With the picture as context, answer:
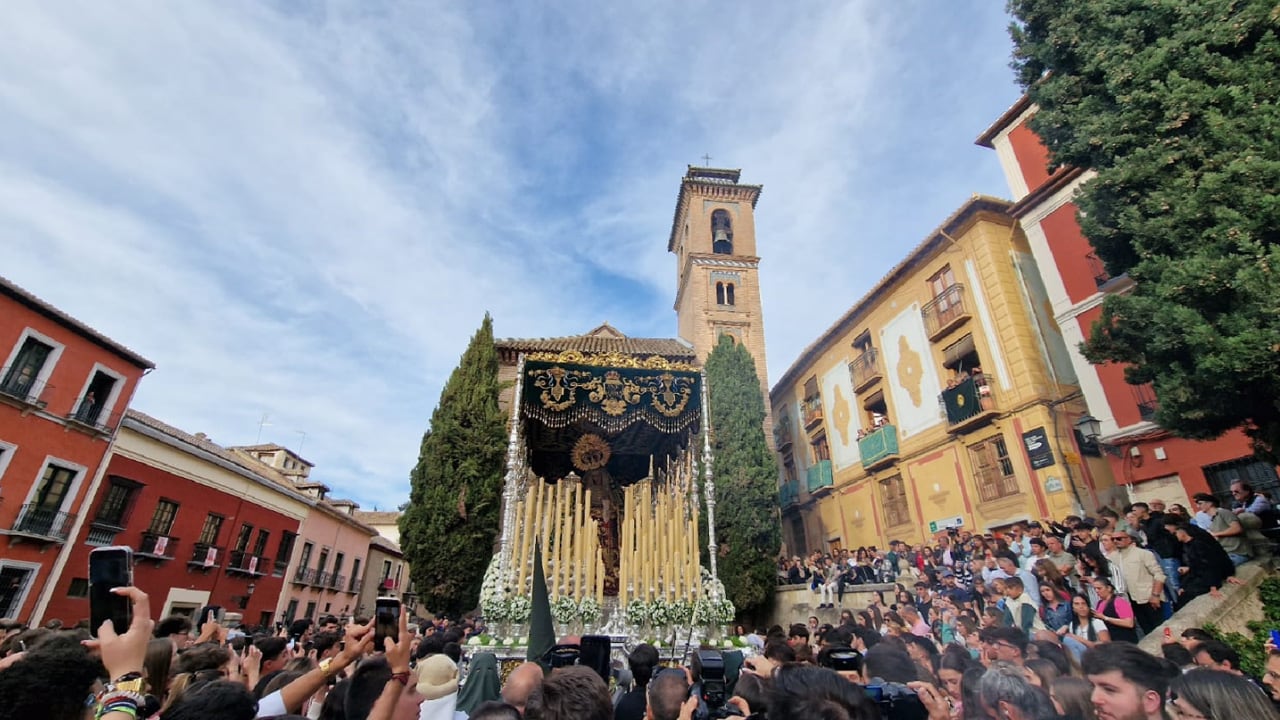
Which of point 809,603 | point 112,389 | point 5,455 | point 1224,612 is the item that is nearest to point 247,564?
point 112,389

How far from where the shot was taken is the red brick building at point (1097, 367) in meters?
9.77

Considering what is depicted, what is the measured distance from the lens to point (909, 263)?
1585 centimetres

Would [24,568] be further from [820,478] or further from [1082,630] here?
[820,478]

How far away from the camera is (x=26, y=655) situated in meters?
1.58

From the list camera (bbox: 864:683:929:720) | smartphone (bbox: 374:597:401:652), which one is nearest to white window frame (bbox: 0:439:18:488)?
smartphone (bbox: 374:597:401:652)

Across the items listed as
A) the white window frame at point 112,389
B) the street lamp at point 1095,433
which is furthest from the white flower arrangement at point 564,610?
the white window frame at point 112,389

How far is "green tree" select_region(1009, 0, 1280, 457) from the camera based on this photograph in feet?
18.5

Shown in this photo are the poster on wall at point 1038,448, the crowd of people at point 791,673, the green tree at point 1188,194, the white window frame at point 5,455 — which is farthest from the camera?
the white window frame at point 5,455

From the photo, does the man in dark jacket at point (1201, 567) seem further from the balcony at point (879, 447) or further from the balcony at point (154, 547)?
the balcony at point (154, 547)

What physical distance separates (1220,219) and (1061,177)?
7198 millimetres

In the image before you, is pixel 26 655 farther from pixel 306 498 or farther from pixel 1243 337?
pixel 306 498

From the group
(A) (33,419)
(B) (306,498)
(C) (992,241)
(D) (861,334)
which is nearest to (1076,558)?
(C) (992,241)

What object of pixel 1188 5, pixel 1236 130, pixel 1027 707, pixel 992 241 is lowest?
pixel 1027 707

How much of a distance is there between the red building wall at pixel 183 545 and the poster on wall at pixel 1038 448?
20955mm
